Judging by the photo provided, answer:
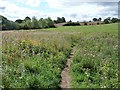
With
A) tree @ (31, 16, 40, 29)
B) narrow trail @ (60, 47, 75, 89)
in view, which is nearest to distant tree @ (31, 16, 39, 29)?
tree @ (31, 16, 40, 29)

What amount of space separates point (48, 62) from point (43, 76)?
2.77 metres

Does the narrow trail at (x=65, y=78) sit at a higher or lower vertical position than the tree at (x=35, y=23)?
higher

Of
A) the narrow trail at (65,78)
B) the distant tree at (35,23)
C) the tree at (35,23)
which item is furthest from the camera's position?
the distant tree at (35,23)

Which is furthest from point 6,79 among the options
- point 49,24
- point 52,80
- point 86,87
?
point 49,24

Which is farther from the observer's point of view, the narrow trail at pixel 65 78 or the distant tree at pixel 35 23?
the distant tree at pixel 35 23

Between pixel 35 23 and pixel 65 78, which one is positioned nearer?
pixel 65 78

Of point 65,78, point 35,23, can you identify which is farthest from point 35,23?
point 65,78

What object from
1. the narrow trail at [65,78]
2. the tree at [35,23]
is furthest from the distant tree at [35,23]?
the narrow trail at [65,78]

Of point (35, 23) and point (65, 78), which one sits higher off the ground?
point (65, 78)

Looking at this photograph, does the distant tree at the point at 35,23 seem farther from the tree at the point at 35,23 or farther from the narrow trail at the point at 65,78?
the narrow trail at the point at 65,78

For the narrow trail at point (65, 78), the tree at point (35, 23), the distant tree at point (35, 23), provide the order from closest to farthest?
1. the narrow trail at point (65, 78)
2. the tree at point (35, 23)
3. the distant tree at point (35, 23)

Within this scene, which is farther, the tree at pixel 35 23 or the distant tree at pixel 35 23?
the distant tree at pixel 35 23

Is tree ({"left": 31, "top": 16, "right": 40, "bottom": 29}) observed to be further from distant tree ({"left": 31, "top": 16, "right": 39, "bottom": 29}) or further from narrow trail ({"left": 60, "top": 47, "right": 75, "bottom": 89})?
narrow trail ({"left": 60, "top": 47, "right": 75, "bottom": 89})

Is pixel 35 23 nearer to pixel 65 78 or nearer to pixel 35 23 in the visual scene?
pixel 35 23
